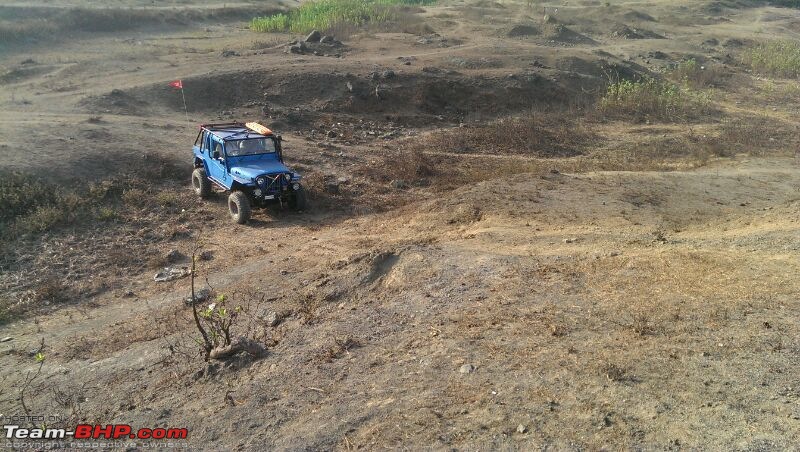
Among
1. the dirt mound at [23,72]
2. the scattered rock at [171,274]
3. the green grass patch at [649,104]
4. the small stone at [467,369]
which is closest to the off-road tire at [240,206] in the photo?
the scattered rock at [171,274]

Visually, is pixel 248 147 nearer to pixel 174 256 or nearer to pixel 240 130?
pixel 240 130

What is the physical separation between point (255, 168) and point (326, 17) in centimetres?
2468

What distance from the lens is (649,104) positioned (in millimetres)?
22500

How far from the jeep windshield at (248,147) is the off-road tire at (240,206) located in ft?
3.21

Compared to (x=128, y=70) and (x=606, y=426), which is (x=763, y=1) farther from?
(x=606, y=426)

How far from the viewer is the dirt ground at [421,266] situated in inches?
225

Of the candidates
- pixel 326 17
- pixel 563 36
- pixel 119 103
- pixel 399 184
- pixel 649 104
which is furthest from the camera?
pixel 326 17

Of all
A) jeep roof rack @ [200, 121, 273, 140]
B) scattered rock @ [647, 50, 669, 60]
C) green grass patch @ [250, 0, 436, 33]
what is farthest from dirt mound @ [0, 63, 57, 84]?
scattered rock @ [647, 50, 669, 60]

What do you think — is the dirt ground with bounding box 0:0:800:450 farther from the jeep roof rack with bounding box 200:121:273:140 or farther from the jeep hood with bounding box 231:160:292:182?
the jeep roof rack with bounding box 200:121:273:140

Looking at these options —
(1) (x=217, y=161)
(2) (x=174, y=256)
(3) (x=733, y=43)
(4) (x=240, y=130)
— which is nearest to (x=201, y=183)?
(1) (x=217, y=161)

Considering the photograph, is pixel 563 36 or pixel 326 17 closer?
pixel 563 36

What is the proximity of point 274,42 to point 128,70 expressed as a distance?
7751 millimetres

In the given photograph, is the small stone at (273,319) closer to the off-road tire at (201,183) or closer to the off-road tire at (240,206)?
the off-road tire at (240,206)

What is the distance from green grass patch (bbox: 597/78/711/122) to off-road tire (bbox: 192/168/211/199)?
15239mm
